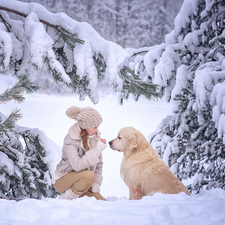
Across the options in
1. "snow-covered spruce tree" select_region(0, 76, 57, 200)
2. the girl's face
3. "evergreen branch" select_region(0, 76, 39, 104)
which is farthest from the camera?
"snow-covered spruce tree" select_region(0, 76, 57, 200)

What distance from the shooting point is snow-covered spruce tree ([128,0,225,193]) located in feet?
11.2

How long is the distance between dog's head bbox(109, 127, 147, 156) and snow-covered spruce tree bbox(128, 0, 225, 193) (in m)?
1.02

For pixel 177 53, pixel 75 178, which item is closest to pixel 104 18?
pixel 177 53

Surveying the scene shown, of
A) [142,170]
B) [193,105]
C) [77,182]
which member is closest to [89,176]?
[77,182]

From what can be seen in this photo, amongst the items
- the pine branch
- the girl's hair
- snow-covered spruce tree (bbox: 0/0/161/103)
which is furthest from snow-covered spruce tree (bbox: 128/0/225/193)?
the girl's hair

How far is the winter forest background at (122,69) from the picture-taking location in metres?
2.47

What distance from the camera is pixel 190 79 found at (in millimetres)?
3572

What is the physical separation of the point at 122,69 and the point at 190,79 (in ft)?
4.23

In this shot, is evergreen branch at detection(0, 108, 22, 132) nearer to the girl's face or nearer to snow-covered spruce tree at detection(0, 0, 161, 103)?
snow-covered spruce tree at detection(0, 0, 161, 103)

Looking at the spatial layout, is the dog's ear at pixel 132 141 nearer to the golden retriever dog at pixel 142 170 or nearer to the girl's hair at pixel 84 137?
the golden retriever dog at pixel 142 170

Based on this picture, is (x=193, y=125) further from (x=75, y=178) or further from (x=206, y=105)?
(x=75, y=178)

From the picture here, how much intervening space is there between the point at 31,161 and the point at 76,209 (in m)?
1.79

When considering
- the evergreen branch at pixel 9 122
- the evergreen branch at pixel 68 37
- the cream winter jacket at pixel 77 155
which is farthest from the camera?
the evergreen branch at pixel 68 37

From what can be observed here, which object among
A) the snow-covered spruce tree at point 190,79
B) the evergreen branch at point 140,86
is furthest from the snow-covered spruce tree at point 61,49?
the snow-covered spruce tree at point 190,79
